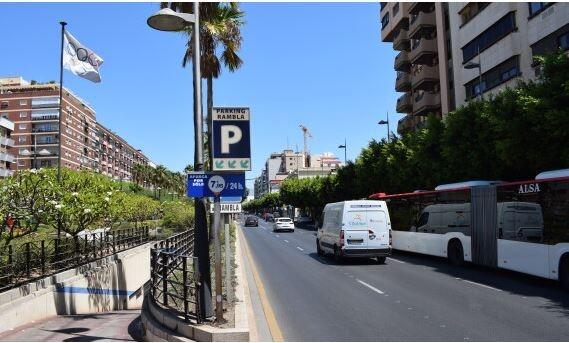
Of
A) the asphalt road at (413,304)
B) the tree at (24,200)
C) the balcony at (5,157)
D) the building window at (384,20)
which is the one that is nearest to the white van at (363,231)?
the asphalt road at (413,304)

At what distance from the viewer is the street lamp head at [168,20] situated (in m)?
7.85

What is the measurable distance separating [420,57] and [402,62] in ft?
17.2

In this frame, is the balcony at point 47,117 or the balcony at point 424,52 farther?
the balcony at point 47,117

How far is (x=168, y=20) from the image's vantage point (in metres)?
8.05

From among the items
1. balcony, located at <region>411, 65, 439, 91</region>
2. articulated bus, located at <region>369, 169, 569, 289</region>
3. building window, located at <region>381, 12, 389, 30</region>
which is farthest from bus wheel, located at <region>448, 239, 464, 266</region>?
building window, located at <region>381, 12, 389, 30</region>

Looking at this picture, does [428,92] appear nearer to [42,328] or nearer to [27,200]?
[27,200]

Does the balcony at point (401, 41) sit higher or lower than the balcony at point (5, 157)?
higher

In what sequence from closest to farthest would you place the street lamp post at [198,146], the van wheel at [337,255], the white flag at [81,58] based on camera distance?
the street lamp post at [198,146], the van wheel at [337,255], the white flag at [81,58]

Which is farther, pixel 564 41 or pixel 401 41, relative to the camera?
pixel 401 41

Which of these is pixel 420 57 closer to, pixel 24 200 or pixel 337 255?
pixel 337 255

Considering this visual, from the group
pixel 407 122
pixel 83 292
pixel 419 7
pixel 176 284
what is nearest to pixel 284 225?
pixel 407 122

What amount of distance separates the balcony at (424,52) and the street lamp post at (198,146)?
38.2 metres

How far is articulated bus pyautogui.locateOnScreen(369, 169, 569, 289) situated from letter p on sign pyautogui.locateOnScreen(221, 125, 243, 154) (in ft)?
29.5

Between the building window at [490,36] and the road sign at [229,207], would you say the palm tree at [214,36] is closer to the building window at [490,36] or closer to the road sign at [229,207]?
the road sign at [229,207]
